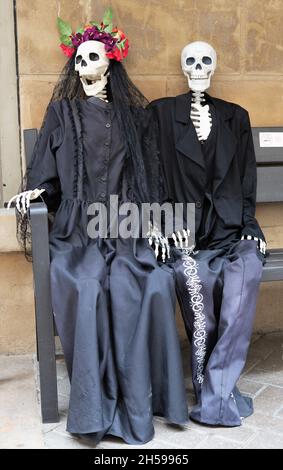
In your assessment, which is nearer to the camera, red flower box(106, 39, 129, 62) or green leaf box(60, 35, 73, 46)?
red flower box(106, 39, 129, 62)

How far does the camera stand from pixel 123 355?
2.66 m

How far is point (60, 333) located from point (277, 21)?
2.26 meters

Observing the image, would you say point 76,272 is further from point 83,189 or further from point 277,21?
point 277,21

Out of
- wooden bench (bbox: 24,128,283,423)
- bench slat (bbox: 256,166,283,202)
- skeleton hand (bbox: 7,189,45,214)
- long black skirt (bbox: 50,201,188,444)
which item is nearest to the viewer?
long black skirt (bbox: 50,201,188,444)

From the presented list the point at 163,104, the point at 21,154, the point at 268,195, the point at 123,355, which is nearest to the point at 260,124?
the point at 268,195

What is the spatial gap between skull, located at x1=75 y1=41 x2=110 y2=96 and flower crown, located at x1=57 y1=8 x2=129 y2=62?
4 cm

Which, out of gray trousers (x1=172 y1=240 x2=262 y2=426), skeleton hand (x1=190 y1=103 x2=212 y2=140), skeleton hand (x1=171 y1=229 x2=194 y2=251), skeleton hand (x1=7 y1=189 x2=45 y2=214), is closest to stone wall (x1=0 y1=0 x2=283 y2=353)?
skeleton hand (x1=190 y1=103 x2=212 y2=140)

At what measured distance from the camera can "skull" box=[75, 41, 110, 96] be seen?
3.10 metres

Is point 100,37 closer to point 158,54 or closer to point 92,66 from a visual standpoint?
point 92,66

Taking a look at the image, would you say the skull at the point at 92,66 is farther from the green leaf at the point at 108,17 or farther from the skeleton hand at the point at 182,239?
the skeleton hand at the point at 182,239

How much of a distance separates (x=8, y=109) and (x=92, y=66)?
68 cm

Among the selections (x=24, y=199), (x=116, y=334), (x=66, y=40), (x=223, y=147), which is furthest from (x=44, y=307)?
(x=66, y=40)

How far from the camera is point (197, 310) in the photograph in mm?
2854

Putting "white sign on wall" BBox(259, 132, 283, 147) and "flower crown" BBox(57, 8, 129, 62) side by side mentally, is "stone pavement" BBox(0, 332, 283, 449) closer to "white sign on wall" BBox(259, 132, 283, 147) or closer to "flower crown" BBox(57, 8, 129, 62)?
"white sign on wall" BBox(259, 132, 283, 147)
